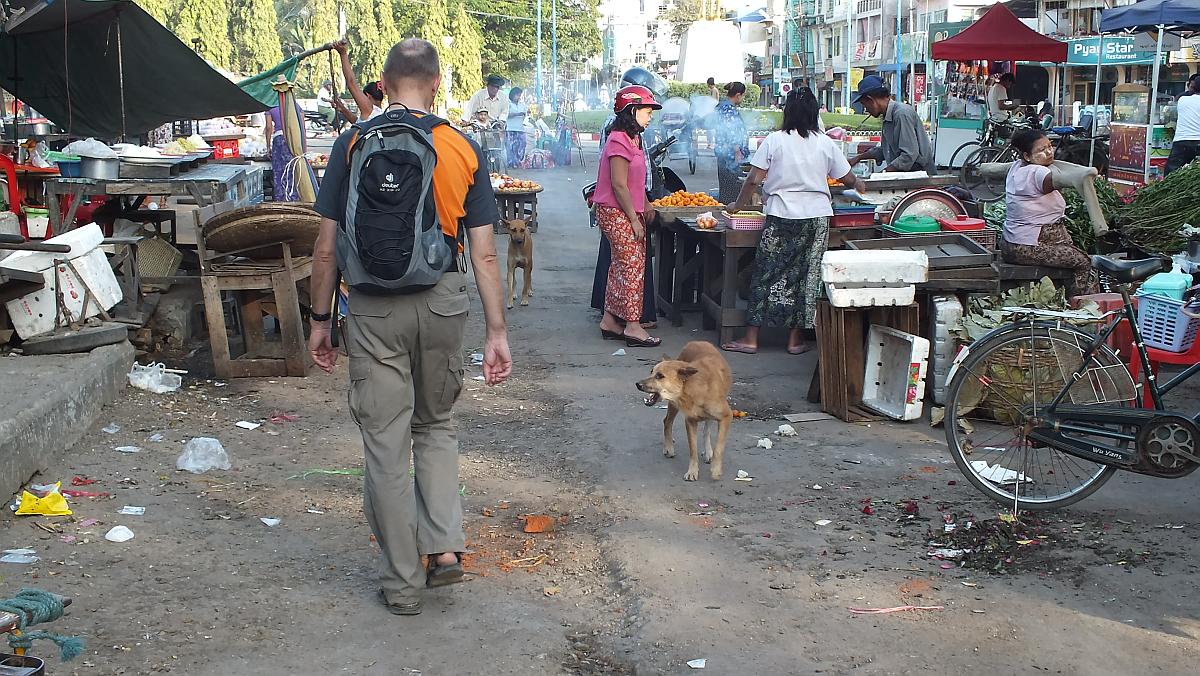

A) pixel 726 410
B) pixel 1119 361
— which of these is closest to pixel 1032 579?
pixel 1119 361

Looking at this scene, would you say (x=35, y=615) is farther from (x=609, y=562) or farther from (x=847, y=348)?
(x=847, y=348)

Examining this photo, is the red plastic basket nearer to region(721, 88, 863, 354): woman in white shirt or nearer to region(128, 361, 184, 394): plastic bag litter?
region(128, 361, 184, 394): plastic bag litter

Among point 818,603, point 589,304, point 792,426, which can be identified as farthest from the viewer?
point 589,304

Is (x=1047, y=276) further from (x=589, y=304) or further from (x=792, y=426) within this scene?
(x=589, y=304)

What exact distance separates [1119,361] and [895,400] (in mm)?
1914

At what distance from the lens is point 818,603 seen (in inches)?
173

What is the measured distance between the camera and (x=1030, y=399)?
19.1 ft

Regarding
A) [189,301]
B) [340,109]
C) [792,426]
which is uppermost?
[340,109]

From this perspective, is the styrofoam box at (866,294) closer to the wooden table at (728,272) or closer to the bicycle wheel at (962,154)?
the wooden table at (728,272)

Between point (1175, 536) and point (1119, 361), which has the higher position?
point (1119, 361)

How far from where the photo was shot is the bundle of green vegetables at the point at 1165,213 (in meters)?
10.0

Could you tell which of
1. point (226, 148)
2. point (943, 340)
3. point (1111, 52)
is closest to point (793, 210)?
point (943, 340)

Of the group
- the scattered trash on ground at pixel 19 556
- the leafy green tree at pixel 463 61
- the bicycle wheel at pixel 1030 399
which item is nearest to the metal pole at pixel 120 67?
the scattered trash on ground at pixel 19 556

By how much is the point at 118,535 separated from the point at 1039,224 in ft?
20.3
